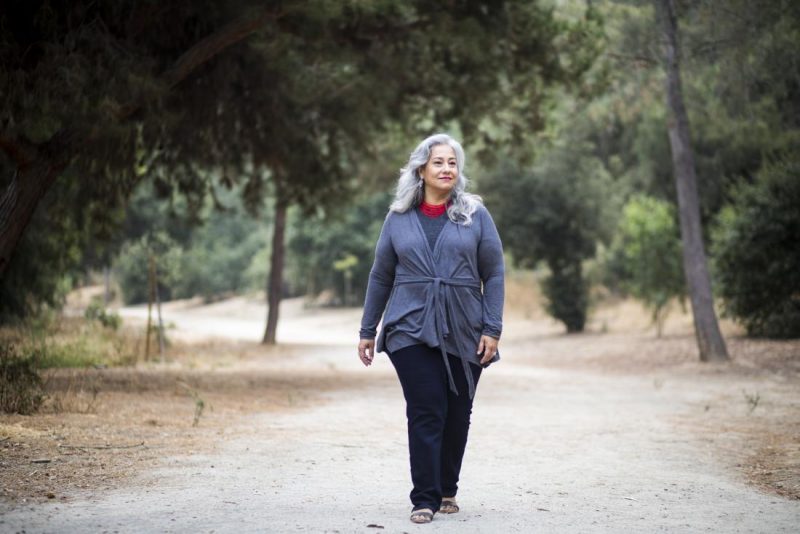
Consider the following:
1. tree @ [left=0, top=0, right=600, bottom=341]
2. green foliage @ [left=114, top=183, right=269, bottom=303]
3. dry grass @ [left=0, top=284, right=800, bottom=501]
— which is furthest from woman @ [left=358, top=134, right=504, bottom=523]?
green foliage @ [left=114, top=183, right=269, bottom=303]

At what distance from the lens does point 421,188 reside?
199 inches

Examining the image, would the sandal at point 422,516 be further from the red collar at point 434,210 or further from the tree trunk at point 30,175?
the tree trunk at point 30,175

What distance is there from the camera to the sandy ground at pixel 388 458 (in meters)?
4.82

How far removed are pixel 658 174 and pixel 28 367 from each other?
24763mm

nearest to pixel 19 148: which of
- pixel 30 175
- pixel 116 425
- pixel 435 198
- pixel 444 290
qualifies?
pixel 30 175

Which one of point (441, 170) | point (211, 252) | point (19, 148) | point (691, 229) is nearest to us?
point (441, 170)

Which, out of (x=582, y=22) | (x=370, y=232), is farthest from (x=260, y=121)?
(x=370, y=232)

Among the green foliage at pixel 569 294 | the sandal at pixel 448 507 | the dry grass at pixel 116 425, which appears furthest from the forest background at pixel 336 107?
the sandal at pixel 448 507

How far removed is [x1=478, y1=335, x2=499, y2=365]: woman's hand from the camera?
482 centimetres

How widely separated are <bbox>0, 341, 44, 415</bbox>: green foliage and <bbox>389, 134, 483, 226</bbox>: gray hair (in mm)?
4960

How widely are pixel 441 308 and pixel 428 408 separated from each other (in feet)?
1.84

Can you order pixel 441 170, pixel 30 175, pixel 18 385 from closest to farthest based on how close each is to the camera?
pixel 441 170, pixel 18 385, pixel 30 175

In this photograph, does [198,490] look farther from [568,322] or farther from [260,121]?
[568,322]

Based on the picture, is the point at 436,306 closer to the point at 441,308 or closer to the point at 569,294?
the point at 441,308
